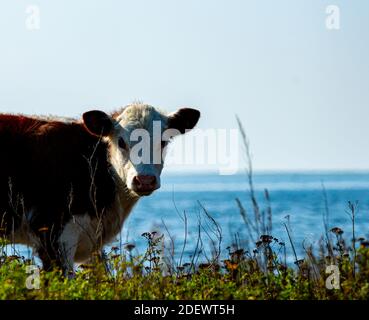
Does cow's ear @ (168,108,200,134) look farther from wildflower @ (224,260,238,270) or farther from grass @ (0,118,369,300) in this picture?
wildflower @ (224,260,238,270)

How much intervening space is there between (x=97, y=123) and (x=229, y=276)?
3.29 m

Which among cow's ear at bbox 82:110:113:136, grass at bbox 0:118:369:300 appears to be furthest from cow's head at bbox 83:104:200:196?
grass at bbox 0:118:369:300

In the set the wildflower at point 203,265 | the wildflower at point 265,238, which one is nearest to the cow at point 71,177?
the wildflower at point 203,265

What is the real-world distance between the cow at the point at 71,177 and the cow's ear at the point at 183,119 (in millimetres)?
308

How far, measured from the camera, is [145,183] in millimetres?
10445

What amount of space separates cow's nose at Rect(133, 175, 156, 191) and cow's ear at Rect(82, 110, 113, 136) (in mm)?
921

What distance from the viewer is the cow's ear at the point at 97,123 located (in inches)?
441

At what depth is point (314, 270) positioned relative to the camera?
8.26 meters

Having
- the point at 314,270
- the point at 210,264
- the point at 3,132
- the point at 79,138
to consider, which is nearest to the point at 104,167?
the point at 79,138

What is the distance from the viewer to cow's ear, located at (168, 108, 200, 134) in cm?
1177

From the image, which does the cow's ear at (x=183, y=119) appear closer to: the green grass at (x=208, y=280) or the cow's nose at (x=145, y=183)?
the cow's nose at (x=145, y=183)

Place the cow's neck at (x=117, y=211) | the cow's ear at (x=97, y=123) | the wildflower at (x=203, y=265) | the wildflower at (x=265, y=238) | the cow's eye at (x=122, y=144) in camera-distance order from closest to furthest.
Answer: the wildflower at (x=265, y=238) → the wildflower at (x=203, y=265) → the cow's neck at (x=117, y=211) → the cow's eye at (x=122, y=144) → the cow's ear at (x=97, y=123)

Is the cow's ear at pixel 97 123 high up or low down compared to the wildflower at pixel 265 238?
up

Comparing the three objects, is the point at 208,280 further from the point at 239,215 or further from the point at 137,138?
the point at 239,215
